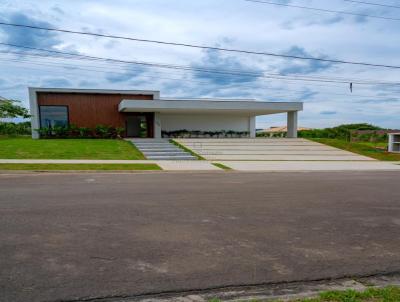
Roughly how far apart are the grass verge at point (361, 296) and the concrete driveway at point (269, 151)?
17226 mm

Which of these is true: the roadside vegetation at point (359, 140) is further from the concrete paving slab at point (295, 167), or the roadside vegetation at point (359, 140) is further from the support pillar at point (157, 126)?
the support pillar at point (157, 126)

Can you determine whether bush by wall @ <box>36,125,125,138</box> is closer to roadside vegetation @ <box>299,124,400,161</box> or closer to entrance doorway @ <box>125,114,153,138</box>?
entrance doorway @ <box>125,114,153,138</box>

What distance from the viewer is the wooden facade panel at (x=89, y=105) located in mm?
29641

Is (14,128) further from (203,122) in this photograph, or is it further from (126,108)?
(203,122)

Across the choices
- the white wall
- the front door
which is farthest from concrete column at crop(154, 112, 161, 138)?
the front door

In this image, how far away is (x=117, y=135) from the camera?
1179 inches

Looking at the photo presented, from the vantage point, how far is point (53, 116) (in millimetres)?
29891

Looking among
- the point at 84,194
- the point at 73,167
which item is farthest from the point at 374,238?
the point at 73,167

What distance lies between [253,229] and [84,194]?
4.84 metres

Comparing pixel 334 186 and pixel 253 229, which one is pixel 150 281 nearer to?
pixel 253 229

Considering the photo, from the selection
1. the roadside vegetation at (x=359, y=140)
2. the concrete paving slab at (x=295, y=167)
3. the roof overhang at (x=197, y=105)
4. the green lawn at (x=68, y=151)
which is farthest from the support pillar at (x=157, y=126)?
the roadside vegetation at (x=359, y=140)

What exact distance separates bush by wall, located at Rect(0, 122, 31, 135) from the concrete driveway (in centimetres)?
2154

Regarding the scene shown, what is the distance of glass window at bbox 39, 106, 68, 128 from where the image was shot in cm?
2973

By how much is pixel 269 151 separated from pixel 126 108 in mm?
11669
